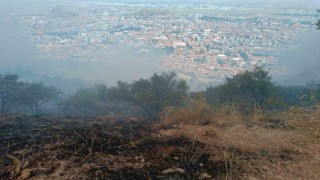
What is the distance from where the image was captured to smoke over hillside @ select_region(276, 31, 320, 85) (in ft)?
123

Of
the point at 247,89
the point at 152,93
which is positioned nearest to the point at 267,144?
the point at 247,89

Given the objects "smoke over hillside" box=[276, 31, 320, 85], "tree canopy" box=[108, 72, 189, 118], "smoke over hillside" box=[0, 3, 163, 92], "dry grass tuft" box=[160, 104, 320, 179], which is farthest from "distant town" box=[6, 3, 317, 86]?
"dry grass tuft" box=[160, 104, 320, 179]

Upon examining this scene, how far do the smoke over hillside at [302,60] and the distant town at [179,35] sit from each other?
1.55 metres

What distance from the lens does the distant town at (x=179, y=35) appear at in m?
40.1

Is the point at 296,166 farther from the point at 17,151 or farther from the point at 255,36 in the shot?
the point at 255,36

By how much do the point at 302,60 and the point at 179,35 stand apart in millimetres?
16302

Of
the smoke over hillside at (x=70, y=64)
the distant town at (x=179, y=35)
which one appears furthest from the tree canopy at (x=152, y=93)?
the smoke over hillside at (x=70, y=64)

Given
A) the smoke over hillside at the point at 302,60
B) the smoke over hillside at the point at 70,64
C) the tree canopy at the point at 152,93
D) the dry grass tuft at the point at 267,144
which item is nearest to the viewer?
the dry grass tuft at the point at 267,144

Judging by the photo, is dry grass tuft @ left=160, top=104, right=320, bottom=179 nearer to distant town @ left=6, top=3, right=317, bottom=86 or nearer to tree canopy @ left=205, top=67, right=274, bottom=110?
tree canopy @ left=205, top=67, right=274, bottom=110

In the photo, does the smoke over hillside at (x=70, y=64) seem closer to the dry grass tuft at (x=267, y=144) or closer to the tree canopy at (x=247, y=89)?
the tree canopy at (x=247, y=89)

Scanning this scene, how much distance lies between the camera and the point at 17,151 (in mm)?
3691

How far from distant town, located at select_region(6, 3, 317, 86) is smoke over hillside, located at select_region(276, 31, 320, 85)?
155 cm

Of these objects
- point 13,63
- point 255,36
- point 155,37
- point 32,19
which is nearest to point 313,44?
point 255,36

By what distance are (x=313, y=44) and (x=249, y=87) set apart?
3270 centimetres
